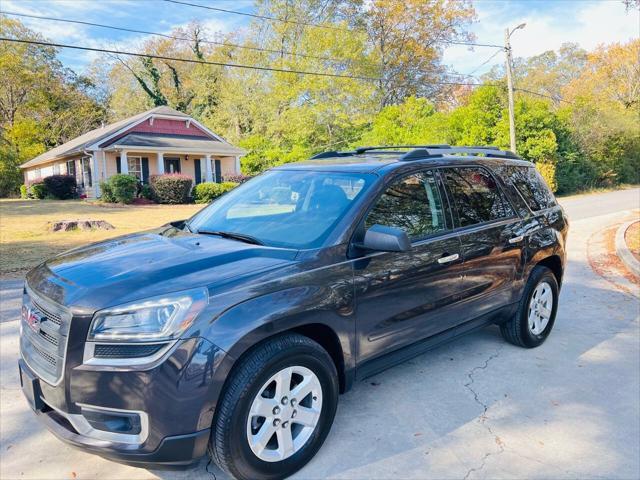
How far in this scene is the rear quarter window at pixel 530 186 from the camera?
4723 millimetres

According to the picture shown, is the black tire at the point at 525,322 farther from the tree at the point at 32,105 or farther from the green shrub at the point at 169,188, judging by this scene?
the tree at the point at 32,105

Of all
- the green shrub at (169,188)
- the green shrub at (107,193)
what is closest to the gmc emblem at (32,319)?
the green shrub at (169,188)

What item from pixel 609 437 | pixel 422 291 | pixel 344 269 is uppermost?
pixel 344 269

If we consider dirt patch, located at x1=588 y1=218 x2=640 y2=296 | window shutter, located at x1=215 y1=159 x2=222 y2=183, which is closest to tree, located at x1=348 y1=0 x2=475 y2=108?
window shutter, located at x1=215 y1=159 x2=222 y2=183

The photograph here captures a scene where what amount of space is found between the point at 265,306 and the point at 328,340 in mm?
628

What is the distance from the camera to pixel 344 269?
3.03 meters

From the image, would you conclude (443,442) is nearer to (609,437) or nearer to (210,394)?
(609,437)

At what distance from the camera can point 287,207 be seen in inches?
145

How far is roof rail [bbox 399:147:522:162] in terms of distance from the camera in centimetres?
387

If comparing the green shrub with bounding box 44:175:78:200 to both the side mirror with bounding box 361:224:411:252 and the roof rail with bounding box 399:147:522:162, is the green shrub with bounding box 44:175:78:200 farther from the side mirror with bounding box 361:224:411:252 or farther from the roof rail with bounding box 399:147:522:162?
the side mirror with bounding box 361:224:411:252

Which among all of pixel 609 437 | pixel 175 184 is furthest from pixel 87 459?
pixel 175 184

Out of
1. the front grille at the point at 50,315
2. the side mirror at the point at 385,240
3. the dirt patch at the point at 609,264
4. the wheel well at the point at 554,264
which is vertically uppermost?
the side mirror at the point at 385,240

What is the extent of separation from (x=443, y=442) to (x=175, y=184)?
80.5 ft

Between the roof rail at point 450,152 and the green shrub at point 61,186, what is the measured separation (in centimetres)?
3154
